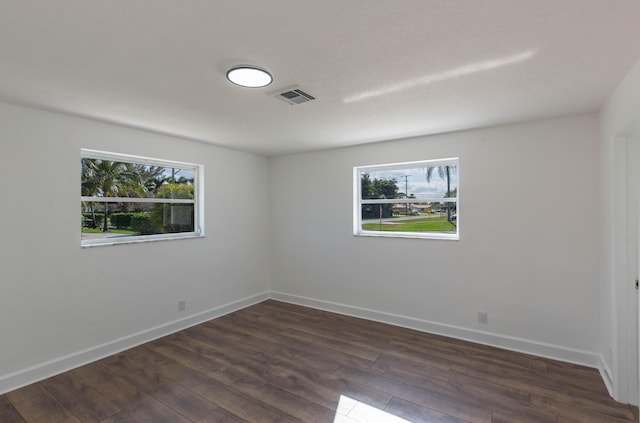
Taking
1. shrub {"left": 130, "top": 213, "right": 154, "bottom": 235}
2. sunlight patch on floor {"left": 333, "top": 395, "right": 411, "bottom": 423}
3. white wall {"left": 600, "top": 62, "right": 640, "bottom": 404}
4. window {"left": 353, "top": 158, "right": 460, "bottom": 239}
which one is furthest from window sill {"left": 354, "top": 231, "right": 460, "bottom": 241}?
shrub {"left": 130, "top": 213, "right": 154, "bottom": 235}

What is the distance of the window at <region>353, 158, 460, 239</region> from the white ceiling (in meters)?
1.01

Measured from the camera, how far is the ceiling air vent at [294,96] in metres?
2.26

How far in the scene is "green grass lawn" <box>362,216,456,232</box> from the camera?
370 centimetres

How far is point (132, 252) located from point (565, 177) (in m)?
4.50

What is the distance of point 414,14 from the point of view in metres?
1.38

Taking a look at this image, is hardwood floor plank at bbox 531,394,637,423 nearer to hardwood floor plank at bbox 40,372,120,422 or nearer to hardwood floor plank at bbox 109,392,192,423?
hardwood floor plank at bbox 109,392,192,423

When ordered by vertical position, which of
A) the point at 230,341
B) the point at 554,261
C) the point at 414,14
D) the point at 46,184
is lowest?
the point at 230,341

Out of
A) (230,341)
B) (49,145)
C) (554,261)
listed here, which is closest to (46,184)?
(49,145)

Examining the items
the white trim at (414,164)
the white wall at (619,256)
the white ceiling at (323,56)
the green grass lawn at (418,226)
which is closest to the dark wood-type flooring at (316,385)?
the white wall at (619,256)

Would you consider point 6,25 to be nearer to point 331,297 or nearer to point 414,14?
point 414,14

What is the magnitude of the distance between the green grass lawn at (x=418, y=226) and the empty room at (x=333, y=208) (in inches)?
1.0

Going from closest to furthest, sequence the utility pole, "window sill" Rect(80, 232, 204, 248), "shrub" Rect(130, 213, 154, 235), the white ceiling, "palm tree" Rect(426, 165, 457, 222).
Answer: the white ceiling
"window sill" Rect(80, 232, 204, 248)
"shrub" Rect(130, 213, 154, 235)
"palm tree" Rect(426, 165, 457, 222)
the utility pole

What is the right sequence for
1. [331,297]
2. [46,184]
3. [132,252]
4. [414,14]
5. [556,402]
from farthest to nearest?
[331,297], [132,252], [46,184], [556,402], [414,14]

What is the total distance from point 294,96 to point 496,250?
2.61 metres
